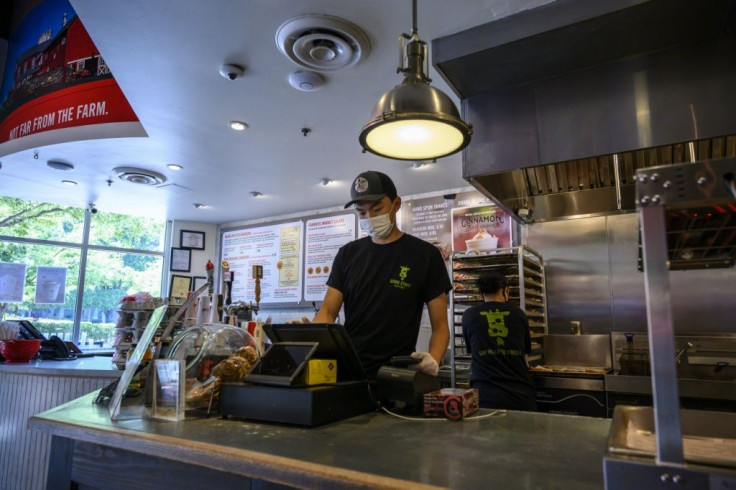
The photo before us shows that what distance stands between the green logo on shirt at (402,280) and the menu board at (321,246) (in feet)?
12.9

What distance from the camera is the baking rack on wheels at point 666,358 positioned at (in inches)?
29.0

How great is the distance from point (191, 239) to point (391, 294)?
5974 mm

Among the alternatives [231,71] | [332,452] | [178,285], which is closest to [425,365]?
[332,452]

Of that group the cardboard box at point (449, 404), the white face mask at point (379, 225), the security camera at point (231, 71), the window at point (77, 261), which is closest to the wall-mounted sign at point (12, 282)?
the window at point (77, 261)

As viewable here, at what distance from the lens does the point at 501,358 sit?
3.13 meters

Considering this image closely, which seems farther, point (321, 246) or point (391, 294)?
point (321, 246)

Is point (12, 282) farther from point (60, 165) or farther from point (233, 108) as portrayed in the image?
point (233, 108)

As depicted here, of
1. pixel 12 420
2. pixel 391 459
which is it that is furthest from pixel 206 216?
pixel 391 459

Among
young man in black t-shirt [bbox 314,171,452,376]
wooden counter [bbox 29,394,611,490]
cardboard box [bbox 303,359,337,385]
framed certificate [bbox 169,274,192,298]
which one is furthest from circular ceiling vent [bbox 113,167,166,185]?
cardboard box [bbox 303,359,337,385]

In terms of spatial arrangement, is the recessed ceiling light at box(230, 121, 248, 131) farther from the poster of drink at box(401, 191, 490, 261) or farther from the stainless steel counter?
the stainless steel counter

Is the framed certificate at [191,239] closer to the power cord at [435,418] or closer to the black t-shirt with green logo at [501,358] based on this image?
the black t-shirt with green logo at [501,358]

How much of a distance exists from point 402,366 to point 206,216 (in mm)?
6036

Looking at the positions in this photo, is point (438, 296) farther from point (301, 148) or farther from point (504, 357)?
point (301, 148)

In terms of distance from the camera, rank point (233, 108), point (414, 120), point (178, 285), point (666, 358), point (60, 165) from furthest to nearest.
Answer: point (178, 285), point (60, 165), point (233, 108), point (414, 120), point (666, 358)
